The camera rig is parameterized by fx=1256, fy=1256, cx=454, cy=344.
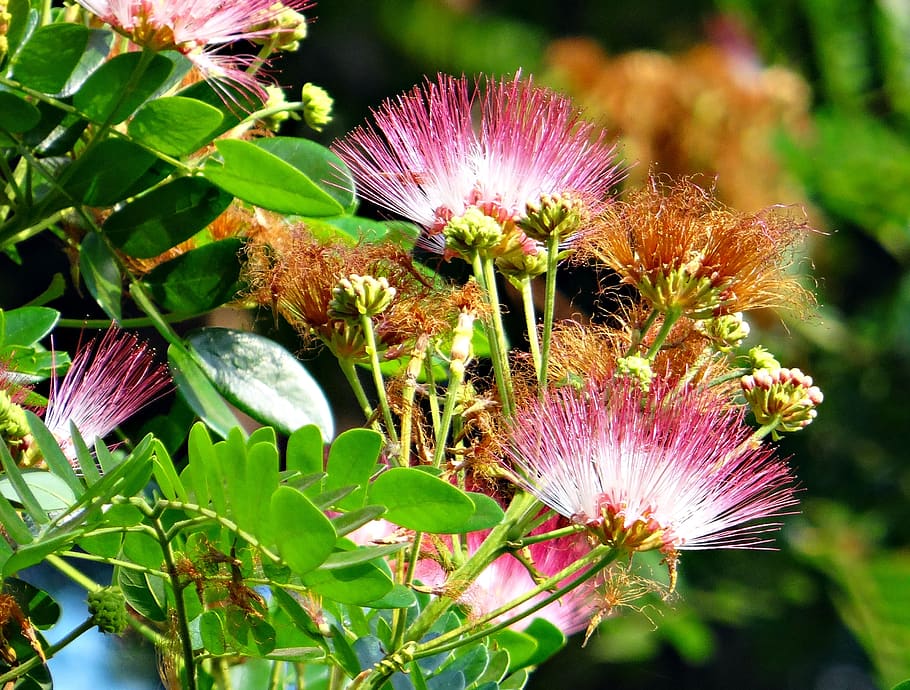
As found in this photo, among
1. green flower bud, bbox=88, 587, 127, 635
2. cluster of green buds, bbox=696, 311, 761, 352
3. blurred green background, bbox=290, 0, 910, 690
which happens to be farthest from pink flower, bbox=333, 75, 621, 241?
blurred green background, bbox=290, 0, 910, 690

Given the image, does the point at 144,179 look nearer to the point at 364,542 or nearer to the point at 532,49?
the point at 364,542

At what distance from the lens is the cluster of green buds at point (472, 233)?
2.90 feet

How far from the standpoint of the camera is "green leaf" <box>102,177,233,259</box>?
3.19ft

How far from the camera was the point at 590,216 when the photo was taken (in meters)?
0.93

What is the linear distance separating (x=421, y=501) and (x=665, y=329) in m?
0.22

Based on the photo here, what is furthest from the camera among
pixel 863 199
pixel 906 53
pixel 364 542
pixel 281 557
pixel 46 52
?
pixel 906 53

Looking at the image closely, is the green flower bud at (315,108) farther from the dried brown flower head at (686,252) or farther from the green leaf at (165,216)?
the dried brown flower head at (686,252)

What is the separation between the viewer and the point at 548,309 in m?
0.86

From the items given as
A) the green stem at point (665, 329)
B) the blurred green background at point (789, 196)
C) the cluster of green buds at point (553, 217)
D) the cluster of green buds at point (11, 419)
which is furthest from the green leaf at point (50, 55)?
the blurred green background at point (789, 196)

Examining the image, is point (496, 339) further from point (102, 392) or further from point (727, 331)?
point (102, 392)

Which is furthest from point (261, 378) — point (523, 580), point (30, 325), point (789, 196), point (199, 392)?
point (789, 196)

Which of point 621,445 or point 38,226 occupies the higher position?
point 38,226

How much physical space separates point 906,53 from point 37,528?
5467mm

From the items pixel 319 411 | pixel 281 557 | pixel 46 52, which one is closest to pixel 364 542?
pixel 319 411
